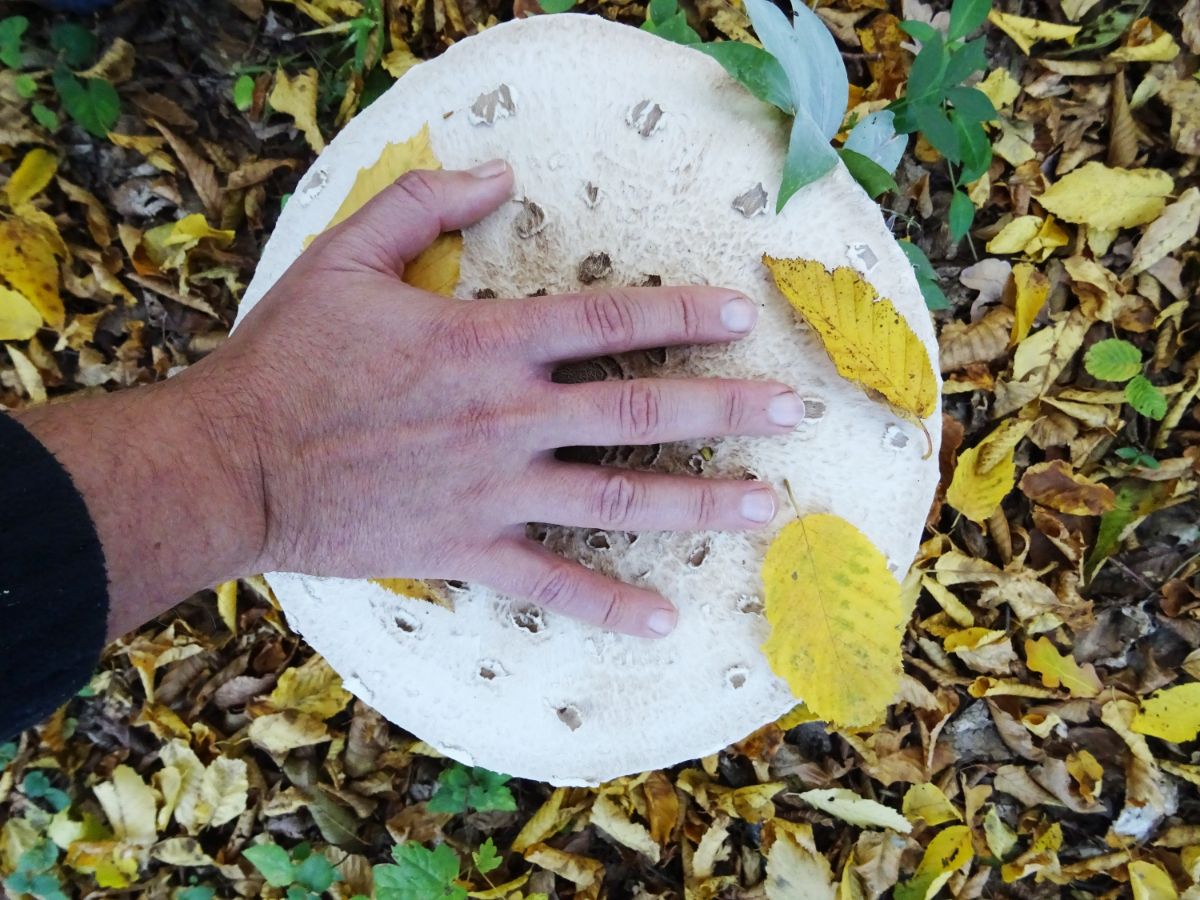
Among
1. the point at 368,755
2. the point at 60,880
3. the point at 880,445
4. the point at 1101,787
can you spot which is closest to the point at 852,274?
the point at 880,445

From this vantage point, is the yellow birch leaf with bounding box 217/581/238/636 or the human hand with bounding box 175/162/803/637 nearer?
the human hand with bounding box 175/162/803/637

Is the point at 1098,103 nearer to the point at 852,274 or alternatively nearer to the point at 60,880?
the point at 852,274

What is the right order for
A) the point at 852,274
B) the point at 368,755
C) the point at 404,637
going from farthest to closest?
1. the point at 368,755
2. the point at 404,637
3. the point at 852,274

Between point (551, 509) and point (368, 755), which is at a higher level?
point (551, 509)

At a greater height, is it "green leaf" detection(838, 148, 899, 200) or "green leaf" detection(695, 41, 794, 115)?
"green leaf" detection(695, 41, 794, 115)

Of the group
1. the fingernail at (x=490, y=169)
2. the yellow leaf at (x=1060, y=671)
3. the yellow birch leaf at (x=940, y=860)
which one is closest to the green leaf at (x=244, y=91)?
the fingernail at (x=490, y=169)

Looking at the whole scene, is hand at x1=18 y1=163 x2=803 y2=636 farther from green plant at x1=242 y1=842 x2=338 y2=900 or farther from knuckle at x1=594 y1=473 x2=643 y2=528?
green plant at x1=242 y1=842 x2=338 y2=900

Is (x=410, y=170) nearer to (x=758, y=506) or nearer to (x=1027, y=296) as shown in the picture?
(x=758, y=506)

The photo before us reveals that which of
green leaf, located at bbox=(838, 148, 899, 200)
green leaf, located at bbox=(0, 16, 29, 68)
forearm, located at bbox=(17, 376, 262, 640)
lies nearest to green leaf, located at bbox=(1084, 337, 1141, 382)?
green leaf, located at bbox=(838, 148, 899, 200)
